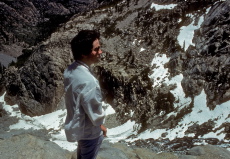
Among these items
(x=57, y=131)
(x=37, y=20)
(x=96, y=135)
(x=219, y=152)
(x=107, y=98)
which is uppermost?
(x=37, y=20)

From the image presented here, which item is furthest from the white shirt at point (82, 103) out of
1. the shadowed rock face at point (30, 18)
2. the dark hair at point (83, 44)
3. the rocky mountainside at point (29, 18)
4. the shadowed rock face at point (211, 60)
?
the shadowed rock face at point (30, 18)

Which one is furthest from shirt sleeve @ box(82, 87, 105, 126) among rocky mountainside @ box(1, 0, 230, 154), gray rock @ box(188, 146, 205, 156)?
rocky mountainside @ box(1, 0, 230, 154)

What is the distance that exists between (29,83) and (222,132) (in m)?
34.3

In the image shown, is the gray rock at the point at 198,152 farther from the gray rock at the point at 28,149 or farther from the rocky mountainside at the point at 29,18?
the rocky mountainside at the point at 29,18

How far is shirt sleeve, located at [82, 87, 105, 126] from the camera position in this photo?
3.10 metres

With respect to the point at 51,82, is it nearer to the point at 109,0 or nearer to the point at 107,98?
the point at 107,98

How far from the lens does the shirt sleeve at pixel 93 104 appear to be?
10.2 feet

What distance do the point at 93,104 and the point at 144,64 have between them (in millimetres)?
28387

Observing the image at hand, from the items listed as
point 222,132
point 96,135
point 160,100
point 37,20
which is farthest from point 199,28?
point 37,20

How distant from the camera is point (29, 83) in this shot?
41406mm

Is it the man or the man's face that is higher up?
the man's face

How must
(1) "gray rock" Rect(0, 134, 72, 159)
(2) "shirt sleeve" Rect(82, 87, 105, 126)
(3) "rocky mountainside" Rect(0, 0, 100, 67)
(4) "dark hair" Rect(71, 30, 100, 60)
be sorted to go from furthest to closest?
(3) "rocky mountainside" Rect(0, 0, 100, 67) < (1) "gray rock" Rect(0, 134, 72, 159) < (4) "dark hair" Rect(71, 30, 100, 60) < (2) "shirt sleeve" Rect(82, 87, 105, 126)

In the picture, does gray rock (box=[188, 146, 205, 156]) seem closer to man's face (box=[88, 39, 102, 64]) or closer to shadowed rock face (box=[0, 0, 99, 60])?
man's face (box=[88, 39, 102, 64])

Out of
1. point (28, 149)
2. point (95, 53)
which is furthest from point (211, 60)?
point (95, 53)
